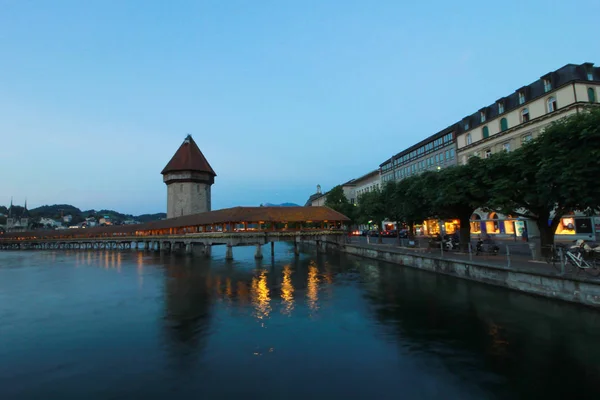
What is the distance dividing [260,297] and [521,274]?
1458 centimetres

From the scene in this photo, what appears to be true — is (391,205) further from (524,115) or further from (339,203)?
(339,203)

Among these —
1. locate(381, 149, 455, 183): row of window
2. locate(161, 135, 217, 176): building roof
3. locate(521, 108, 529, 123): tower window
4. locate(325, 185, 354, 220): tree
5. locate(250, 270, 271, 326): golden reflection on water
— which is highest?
locate(161, 135, 217, 176): building roof

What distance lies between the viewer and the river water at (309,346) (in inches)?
347

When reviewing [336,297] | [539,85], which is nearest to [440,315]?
[336,297]

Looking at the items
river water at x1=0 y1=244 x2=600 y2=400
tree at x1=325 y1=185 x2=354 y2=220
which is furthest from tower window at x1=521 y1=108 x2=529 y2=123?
tree at x1=325 y1=185 x2=354 y2=220

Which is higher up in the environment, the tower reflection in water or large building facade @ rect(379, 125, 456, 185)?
large building facade @ rect(379, 125, 456, 185)

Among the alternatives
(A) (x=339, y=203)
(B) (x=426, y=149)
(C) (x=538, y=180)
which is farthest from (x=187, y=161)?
(C) (x=538, y=180)

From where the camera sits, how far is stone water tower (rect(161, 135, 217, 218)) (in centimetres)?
7900

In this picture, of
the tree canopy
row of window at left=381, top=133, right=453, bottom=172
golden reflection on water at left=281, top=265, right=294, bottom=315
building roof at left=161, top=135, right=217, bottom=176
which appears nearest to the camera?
the tree canopy

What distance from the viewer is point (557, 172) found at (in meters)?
16.2

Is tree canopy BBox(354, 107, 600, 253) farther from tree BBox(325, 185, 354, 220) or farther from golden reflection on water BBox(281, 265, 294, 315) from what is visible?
tree BBox(325, 185, 354, 220)

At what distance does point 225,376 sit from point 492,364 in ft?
26.1

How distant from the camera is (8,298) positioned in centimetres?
2369

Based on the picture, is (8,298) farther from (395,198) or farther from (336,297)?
(395,198)
